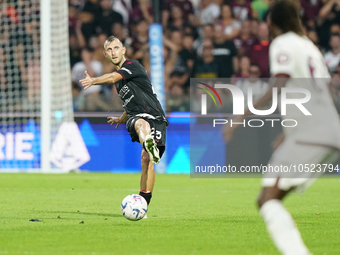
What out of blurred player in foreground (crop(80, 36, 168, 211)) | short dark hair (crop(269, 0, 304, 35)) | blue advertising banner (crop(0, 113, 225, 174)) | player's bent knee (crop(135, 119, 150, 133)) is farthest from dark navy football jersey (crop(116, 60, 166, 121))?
blue advertising banner (crop(0, 113, 225, 174))

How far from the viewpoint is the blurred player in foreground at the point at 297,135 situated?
420 centimetres

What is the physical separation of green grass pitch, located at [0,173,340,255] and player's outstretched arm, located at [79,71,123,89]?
1.50m

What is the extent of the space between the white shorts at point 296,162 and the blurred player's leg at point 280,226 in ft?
0.23

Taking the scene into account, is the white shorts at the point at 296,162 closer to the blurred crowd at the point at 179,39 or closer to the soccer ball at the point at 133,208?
the soccer ball at the point at 133,208

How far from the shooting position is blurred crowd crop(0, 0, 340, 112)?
15.8 metres

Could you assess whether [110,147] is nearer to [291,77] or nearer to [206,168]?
[206,168]

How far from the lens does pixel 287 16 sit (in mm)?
4520

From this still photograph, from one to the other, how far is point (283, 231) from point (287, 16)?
149 centimetres

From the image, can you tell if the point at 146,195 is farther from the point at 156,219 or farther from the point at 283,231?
the point at 283,231

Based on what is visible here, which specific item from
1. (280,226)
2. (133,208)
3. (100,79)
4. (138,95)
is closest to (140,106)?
(138,95)

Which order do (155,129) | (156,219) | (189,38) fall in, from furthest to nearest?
(189,38) → (155,129) → (156,219)

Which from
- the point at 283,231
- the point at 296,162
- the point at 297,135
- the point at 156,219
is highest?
the point at 297,135

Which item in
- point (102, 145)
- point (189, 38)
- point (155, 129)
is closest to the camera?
point (155, 129)

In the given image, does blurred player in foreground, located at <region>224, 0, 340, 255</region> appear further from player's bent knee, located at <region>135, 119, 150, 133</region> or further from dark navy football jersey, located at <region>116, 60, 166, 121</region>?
dark navy football jersey, located at <region>116, 60, 166, 121</region>
